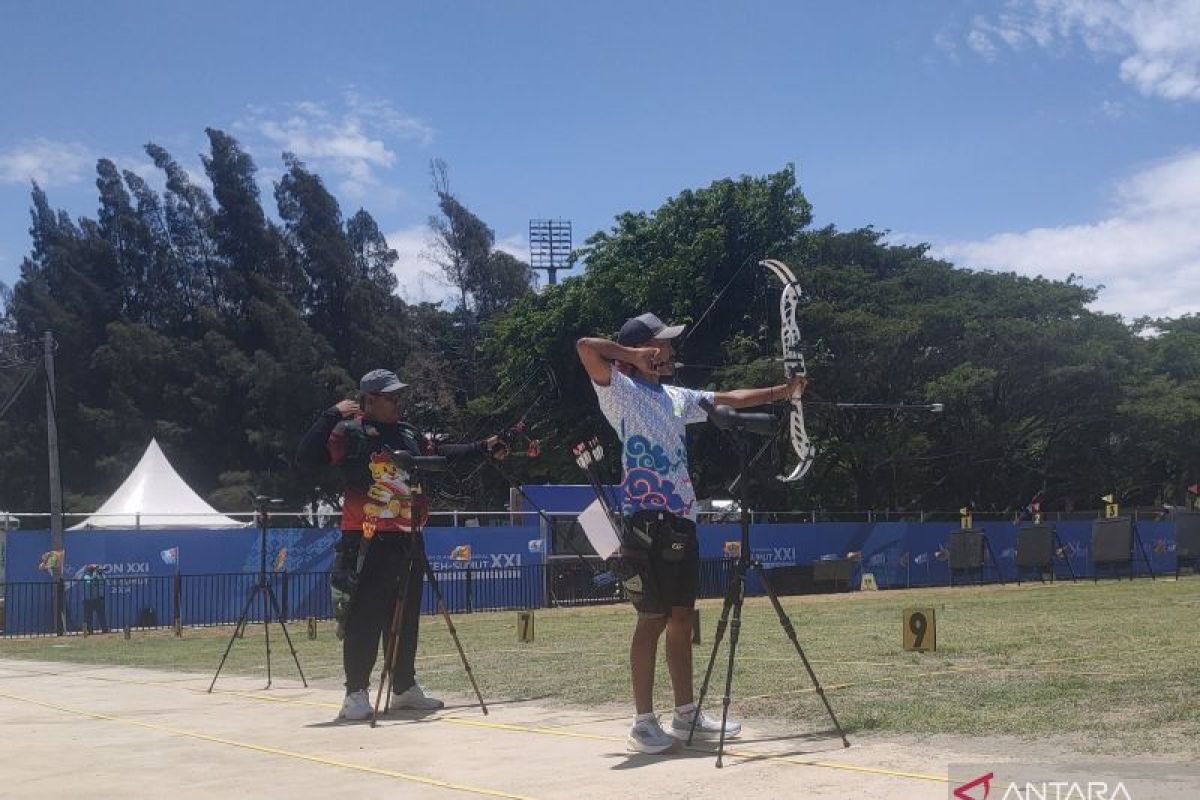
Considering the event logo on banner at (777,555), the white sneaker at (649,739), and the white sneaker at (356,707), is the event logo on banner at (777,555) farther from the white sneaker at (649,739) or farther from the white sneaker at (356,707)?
the white sneaker at (649,739)

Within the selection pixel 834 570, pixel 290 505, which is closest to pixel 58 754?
pixel 834 570

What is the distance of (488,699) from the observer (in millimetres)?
8242

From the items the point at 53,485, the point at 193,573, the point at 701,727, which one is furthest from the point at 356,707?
the point at 53,485

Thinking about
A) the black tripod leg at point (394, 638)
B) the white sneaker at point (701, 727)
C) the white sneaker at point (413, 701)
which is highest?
the black tripod leg at point (394, 638)

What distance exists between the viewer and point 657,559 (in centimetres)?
591

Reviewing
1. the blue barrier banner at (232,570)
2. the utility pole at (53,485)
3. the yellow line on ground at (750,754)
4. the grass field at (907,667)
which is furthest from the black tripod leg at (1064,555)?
the yellow line on ground at (750,754)

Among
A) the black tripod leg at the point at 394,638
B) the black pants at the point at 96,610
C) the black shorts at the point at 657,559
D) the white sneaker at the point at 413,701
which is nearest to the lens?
the black shorts at the point at 657,559

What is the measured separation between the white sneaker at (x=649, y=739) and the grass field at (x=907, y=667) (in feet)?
3.15

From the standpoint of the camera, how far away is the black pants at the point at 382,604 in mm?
7816

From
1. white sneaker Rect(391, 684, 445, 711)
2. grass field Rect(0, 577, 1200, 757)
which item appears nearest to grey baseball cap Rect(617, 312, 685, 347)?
grass field Rect(0, 577, 1200, 757)

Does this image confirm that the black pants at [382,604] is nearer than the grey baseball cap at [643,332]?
No

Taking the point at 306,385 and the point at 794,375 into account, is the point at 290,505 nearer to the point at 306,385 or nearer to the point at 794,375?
the point at 306,385

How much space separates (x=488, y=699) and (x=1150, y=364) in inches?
2059

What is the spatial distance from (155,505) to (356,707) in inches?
924
